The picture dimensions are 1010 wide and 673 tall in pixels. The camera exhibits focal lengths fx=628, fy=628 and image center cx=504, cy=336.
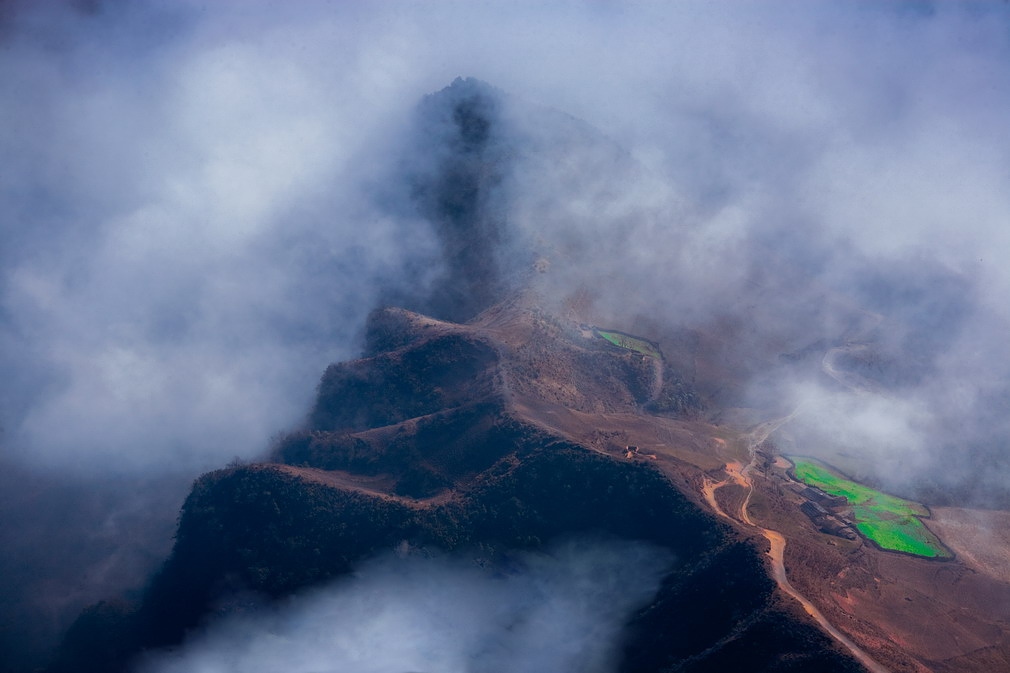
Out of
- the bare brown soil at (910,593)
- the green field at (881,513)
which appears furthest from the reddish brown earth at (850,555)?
the green field at (881,513)

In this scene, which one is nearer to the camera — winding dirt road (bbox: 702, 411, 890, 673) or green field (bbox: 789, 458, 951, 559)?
winding dirt road (bbox: 702, 411, 890, 673)

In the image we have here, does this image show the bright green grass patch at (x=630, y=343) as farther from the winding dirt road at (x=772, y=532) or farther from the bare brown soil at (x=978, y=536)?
the bare brown soil at (x=978, y=536)

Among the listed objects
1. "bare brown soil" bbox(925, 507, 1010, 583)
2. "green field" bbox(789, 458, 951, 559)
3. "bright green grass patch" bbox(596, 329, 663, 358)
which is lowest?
"bare brown soil" bbox(925, 507, 1010, 583)

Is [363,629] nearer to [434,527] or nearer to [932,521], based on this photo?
[434,527]

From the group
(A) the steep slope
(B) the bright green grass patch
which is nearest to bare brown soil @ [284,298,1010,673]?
(A) the steep slope

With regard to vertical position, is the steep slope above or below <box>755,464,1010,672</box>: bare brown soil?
above

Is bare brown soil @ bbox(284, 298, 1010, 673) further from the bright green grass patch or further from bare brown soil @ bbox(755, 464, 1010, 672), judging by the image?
the bright green grass patch

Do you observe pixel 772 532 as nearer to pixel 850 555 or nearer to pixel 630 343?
pixel 850 555
